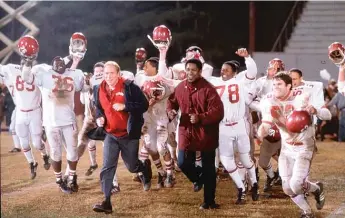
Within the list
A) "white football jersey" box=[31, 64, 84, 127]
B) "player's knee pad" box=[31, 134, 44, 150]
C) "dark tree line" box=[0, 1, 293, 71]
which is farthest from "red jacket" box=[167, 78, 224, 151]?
"dark tree line" box=[0, 1, 293, 71]

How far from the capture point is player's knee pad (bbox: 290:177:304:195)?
559 centimetres

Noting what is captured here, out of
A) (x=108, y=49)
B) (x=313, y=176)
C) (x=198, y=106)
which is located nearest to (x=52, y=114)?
(x=198, y=106)

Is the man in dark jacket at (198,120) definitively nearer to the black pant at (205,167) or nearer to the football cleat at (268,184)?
the black pant at (205,167)

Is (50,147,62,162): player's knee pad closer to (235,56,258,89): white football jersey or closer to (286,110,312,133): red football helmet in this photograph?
(235,56,258,89): white football jersey

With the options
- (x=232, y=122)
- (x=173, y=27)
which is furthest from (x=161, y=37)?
(x=173, y=27)

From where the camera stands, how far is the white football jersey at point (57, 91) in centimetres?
723

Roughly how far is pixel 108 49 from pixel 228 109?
11.4 metres

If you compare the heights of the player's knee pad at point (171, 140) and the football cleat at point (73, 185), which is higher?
the player's knee pad at point (171, 140)

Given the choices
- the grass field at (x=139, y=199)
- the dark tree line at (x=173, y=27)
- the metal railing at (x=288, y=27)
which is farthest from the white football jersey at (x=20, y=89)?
the metal railing at (x=288, y=27)

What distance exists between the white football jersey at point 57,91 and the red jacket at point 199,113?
1.76 m

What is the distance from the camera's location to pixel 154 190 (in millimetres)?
7469

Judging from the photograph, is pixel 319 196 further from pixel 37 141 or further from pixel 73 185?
pixel 37 141

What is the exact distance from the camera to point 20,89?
8383 mm

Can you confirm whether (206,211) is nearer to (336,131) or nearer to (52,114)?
(52,114)
